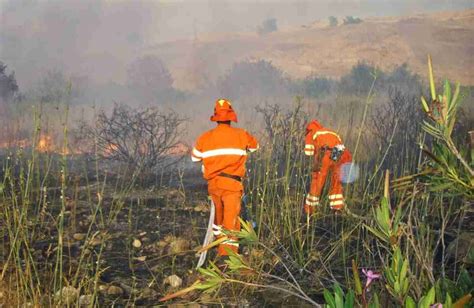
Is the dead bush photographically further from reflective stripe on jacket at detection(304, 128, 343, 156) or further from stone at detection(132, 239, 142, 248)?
stone at detection(132, 239, 142, 248)

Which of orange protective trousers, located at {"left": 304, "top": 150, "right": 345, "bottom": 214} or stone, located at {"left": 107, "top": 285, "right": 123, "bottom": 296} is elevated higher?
orange protective trousers, located at {"left": 304, "top": 150, "right": 345, "bottom": 214}

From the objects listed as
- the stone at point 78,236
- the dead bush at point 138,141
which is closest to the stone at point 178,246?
the stone at point 78,236

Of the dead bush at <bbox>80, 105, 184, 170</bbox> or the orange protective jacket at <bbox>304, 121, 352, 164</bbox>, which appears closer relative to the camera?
the orange protective jacket at <bbox>304, 121, 352, 164</bbox>

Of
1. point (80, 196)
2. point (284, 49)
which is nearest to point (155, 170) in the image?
point (80, 196)

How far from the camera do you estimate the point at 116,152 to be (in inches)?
443

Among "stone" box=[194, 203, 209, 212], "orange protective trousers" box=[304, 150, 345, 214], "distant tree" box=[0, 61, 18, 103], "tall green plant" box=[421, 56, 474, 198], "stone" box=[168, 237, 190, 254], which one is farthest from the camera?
"distant tree" box=[0, 61, 18, 103]

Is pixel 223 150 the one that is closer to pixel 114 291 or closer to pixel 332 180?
pixel 114 291

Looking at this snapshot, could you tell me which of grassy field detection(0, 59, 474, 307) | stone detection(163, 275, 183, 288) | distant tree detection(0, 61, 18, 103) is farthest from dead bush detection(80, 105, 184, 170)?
distant tree detection(0, 61, 18, 103)

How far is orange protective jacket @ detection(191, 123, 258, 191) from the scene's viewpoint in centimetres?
565

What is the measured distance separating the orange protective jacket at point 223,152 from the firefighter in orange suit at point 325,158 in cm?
170

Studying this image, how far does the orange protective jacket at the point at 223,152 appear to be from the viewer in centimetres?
565

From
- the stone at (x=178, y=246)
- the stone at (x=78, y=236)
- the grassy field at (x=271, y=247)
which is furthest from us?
the stone at (x=78, y=236)

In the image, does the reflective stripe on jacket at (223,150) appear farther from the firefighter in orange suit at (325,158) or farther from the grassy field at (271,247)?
the firefighter in orange suit at (325,158)

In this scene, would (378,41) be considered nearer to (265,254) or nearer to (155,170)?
(155,170)
